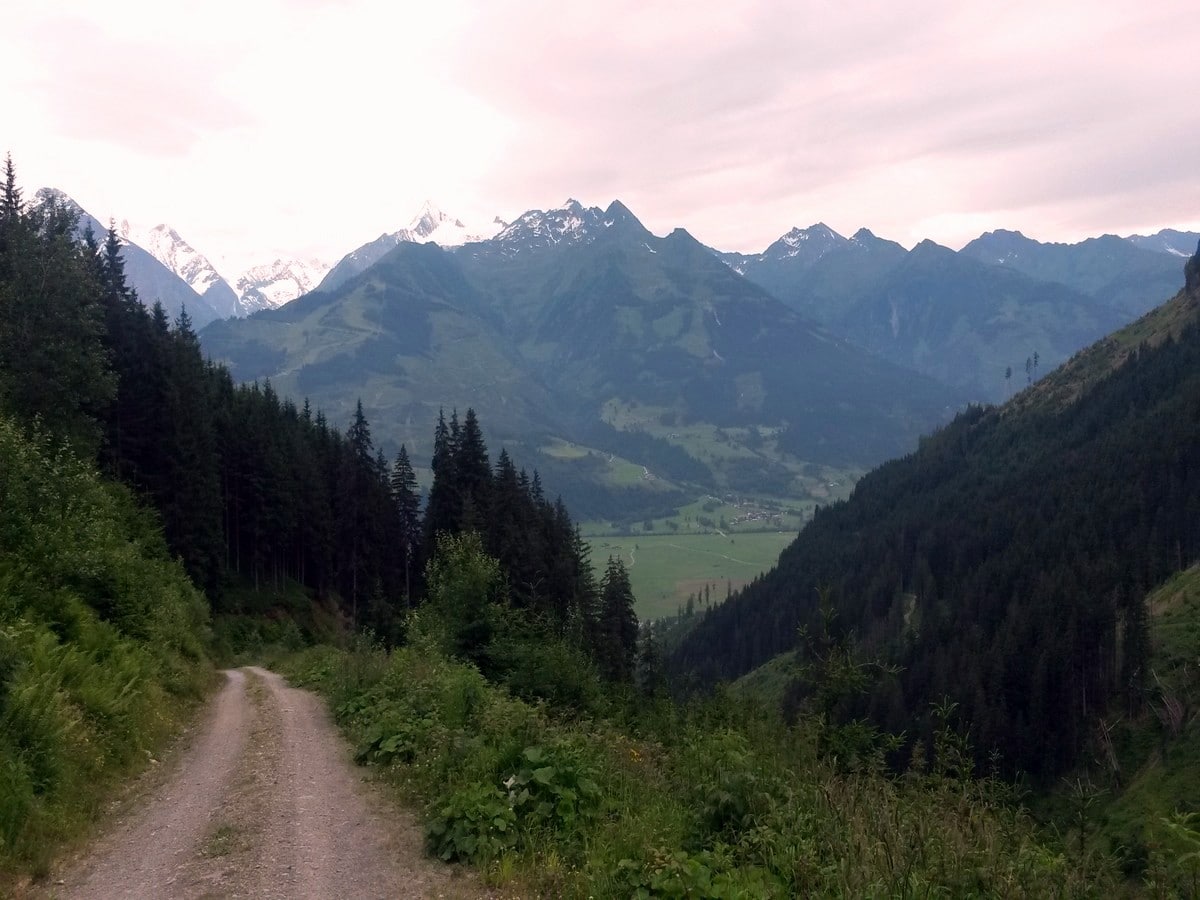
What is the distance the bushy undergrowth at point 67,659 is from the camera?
33.1ft

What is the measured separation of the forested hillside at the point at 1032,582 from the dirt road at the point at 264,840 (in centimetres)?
5264

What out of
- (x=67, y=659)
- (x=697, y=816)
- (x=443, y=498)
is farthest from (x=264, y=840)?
(x=443, y=498)

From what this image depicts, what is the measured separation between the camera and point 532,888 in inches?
329

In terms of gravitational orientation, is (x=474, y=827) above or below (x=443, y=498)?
below

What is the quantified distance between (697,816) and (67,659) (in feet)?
39.9

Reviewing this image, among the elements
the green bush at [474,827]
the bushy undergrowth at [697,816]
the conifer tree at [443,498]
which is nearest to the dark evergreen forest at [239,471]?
the conifer tree at [443,498]

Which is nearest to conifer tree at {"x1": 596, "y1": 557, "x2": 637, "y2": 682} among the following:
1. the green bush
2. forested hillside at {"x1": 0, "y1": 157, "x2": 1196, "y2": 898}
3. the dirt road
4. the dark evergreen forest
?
the dark evergreen forest

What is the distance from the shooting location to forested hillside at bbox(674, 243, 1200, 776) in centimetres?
9888

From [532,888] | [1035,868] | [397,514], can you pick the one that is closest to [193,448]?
[397,514]

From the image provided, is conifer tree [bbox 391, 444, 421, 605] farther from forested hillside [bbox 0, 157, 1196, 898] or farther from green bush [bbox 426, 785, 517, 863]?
green bush [bbox 426, 785, 517, 863]

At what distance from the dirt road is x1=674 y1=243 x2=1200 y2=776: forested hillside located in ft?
173

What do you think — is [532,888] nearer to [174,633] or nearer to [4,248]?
[174,633]

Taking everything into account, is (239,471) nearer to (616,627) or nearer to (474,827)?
(616,627)

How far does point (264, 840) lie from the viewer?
9.88 m
